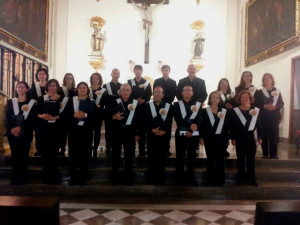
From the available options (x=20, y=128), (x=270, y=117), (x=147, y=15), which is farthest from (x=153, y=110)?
(x=147, y=15)

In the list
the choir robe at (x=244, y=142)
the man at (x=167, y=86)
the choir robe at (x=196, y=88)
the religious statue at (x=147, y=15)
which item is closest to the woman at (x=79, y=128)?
the man at (x=167, y=86)

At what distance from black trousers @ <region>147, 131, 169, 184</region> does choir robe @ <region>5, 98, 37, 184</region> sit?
1.81 m

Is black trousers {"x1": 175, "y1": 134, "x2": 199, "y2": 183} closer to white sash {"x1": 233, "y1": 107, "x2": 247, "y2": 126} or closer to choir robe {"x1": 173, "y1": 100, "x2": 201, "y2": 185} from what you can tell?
choir robe {"x1": 173, "y1": 100, "x2": 201, "y2": 185}

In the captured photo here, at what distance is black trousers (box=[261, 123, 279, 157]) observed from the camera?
5109 millimetres

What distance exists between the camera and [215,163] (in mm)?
4508

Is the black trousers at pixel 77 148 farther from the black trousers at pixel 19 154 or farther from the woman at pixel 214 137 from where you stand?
the woman at pixel 214 137

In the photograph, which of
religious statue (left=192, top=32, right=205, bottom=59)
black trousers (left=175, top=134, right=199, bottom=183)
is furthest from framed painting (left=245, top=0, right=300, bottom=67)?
black trousers (left=175, top=134, right=199, bottom=183)

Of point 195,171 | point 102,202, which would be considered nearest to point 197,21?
point 195,171

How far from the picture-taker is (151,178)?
457 centimetres

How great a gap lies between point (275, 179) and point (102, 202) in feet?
9.55

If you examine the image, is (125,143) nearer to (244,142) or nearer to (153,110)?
(153,110)

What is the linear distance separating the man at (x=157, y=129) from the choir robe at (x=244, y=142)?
3.35 feet

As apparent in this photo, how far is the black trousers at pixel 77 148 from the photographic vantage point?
14.2 ft

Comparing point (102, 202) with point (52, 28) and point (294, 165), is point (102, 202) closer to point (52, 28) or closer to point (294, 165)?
point (294, 165)
